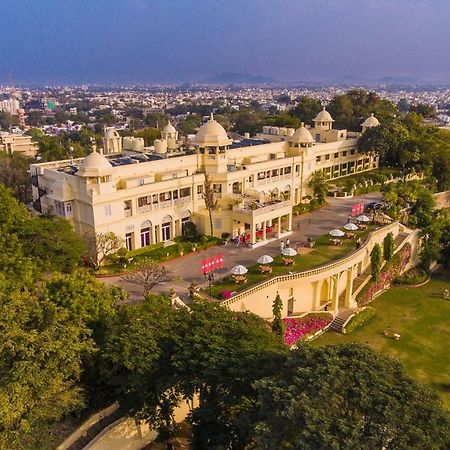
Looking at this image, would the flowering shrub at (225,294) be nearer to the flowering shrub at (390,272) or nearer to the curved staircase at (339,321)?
the curved staircase at (339,321)

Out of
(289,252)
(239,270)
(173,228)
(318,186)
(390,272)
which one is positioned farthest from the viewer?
(318,186)

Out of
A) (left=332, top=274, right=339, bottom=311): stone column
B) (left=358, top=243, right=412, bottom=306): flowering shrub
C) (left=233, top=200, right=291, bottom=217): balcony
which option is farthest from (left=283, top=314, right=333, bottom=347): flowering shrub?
(left=233, top=200, right=291, bottom=217): balcony

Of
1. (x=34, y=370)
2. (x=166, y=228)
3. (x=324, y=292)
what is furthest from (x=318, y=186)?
(x=34, y=370)

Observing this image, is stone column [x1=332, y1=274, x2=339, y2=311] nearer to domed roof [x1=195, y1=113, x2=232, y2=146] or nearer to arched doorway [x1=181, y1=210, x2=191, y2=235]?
arched doorway [x1=181, y1=210, x2=191, y2=235]

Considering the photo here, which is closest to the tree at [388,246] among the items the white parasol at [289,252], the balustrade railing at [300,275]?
the balustrade railing at [300,275]

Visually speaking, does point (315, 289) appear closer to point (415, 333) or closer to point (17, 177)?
point (415, 333)

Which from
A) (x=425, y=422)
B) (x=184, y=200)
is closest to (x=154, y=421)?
(x=425, y=422)

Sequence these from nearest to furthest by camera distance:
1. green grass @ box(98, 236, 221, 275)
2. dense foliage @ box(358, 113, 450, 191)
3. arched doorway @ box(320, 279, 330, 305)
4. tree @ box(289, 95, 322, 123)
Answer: green grass @ box(98, 236, 221, 275), arched doorway @ box(320, 279, 330, 305), dense foliage @ box(358, 113, 450, 191), tree @ box(289, 95, 322, 123)
